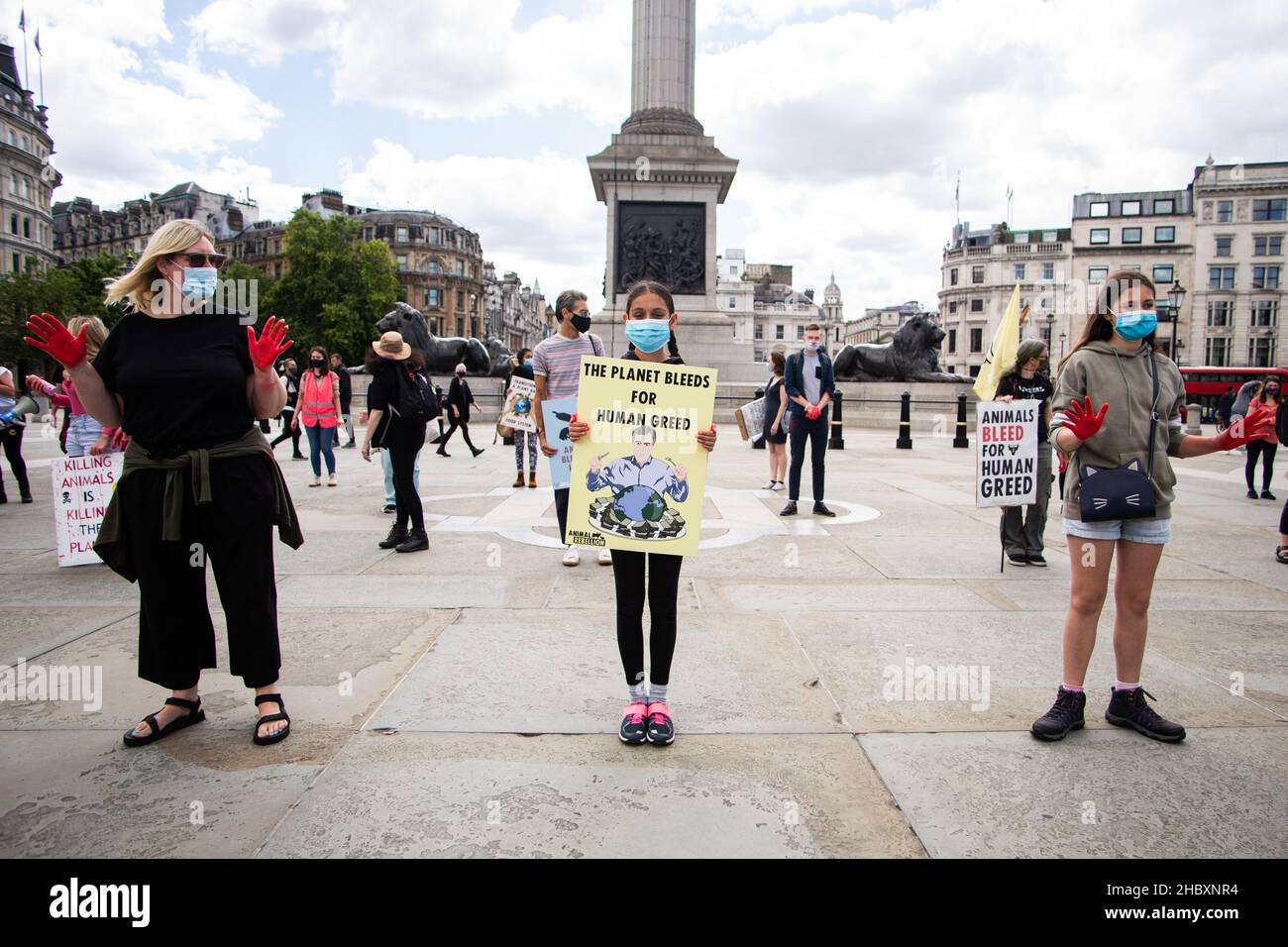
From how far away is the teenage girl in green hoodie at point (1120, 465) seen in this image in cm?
342

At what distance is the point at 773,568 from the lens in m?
6.47

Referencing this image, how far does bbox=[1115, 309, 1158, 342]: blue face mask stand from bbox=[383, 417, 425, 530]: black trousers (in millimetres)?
5579

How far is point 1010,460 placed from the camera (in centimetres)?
670

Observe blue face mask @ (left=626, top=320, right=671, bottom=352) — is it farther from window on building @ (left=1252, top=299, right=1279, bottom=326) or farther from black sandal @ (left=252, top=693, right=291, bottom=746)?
window on building @ (left=1252, top=299, right=1279, bottom=326)

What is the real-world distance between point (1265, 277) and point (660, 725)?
94.7 m

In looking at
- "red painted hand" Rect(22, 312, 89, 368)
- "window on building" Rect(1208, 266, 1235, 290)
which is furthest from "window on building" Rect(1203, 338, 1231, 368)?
"red painted hand" Rect(22, 312, 89, 368)

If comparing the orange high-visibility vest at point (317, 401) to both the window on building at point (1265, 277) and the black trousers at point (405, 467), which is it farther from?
the window on building at point (1265, 277)

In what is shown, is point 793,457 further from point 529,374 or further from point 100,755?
point 100,755

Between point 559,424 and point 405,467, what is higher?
point 559,424

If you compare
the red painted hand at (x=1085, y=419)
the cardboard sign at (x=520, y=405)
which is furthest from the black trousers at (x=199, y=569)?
the cardboard sign at (x=520, y=405)

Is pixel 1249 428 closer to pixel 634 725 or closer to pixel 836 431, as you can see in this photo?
pixel 634 725

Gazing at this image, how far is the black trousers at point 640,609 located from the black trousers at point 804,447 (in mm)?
5694

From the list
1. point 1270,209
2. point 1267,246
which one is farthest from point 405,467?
point 1270,209
